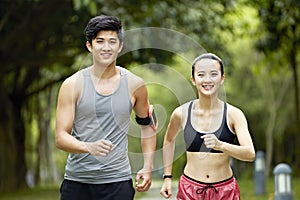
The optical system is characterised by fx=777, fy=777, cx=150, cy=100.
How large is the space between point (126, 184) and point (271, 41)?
14.4 metres


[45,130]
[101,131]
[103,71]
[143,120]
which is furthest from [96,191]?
[45,130]

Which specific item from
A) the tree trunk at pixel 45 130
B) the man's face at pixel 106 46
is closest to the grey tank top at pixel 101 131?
the man's face at pixel 106 46

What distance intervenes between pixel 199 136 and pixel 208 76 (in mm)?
392

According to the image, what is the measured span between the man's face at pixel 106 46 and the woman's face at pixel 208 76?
2.09 ft

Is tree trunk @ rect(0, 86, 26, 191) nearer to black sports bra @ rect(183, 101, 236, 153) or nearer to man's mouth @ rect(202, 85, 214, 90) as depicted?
black sports bra @ rect(183, 101, 236, 153)

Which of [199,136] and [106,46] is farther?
[199,136]

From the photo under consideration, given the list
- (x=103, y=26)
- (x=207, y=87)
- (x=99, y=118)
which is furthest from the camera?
(x=207, y=87)

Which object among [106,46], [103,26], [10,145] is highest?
[10,145]

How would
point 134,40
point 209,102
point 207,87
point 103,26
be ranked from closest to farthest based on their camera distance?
point 103,26 → point 207,87 → point 209,102 → point 134,40

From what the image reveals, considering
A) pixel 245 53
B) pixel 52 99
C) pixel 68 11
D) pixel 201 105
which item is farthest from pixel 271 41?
pixel 201 105

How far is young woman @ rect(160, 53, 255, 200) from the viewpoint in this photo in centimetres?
494

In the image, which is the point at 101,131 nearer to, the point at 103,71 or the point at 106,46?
the point at 103,71

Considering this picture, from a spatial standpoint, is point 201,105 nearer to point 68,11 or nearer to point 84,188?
point 84,188

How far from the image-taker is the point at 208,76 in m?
4.94
